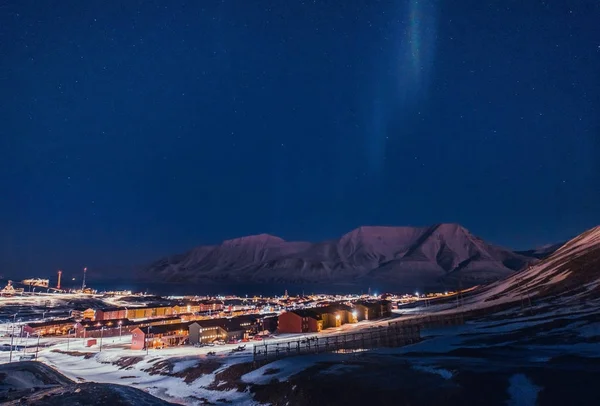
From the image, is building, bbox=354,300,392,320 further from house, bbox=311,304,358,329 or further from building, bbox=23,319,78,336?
building, bbox=23,319,78,336

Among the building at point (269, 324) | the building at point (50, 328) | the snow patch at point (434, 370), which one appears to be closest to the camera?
the snow patch at point (434, 370)

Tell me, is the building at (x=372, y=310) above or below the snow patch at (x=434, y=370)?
above

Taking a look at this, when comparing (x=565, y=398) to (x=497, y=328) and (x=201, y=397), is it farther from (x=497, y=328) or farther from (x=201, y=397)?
(x=497, y=328)

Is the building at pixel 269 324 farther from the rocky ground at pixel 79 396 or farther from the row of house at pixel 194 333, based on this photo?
the rocky ground at pixel 79 396

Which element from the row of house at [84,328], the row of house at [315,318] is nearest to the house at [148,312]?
the row of house at [84,328]

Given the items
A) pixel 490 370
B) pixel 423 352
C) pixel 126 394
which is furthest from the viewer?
pixel 423 352

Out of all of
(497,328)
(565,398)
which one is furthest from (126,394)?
(497,328)
